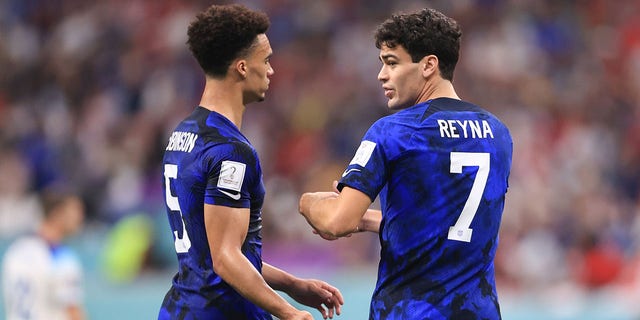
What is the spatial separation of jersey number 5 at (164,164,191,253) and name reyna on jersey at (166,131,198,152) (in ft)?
0.29

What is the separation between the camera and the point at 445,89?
5.28 meters

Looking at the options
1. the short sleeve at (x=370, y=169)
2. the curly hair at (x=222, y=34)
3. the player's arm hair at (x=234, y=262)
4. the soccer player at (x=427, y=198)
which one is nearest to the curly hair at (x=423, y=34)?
the soccer player at (x=427, y=198)

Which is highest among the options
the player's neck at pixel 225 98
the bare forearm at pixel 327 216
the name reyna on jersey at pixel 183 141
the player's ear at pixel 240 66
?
the player's ear at pixel 240 66

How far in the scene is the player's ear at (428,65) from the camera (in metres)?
5.21

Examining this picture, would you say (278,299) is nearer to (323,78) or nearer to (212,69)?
(212,69)

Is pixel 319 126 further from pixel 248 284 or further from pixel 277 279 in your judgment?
pixel 248 284

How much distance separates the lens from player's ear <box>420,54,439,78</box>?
5.21 metres

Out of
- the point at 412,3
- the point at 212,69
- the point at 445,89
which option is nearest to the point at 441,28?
the point at 445,89

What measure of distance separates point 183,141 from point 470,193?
4.38 ft

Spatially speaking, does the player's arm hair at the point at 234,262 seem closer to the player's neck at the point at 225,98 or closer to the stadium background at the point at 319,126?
the player's neck at the point at 225,98

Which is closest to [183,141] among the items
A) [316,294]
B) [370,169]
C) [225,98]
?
[225,98]

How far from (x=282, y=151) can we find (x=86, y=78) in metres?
3.02

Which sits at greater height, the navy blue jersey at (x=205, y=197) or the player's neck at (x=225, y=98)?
the player's neck at (x=225, y=98)

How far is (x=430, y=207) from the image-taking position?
505cm
